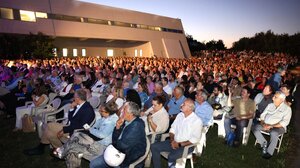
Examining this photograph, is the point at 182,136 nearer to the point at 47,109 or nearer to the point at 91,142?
the point at 91,142

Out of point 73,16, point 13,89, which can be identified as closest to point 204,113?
point 13,89

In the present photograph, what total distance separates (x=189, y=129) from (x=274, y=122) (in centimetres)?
240

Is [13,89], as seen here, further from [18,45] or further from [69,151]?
[18,45]

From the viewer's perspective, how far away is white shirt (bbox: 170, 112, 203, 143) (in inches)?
177

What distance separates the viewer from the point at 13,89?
9750mm

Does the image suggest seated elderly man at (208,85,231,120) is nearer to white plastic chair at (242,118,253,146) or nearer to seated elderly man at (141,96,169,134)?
white plastic chair at (242,118,253,146)

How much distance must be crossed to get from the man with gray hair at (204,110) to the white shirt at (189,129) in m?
1.24

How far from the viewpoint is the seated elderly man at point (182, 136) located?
448cm

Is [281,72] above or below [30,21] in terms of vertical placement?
A: below

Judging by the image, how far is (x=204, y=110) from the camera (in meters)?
5.92

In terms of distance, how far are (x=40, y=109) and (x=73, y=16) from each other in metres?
26.8

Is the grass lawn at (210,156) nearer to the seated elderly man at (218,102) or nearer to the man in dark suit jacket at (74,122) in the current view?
the man in dark suit jacket at (74,122)

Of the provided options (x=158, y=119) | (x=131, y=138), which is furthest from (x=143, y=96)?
(x=131, y=138)

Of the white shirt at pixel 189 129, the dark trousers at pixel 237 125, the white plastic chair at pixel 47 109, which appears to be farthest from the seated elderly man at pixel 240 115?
the white plastic chair at pixel 47 109
